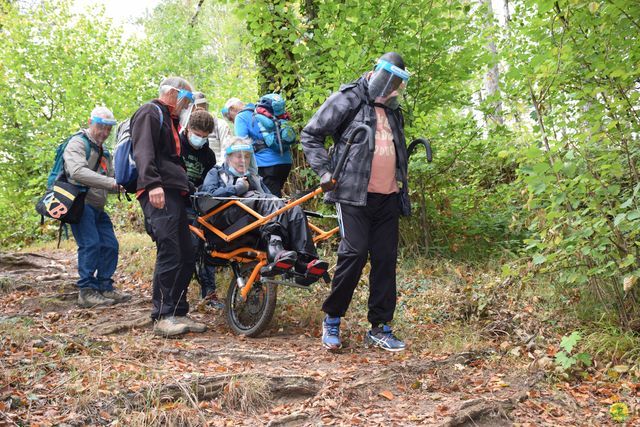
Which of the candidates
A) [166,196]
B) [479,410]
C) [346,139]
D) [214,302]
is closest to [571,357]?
[479,410]

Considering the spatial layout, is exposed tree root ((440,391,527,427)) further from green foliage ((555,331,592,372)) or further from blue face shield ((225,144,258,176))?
blue face shield ((225,144,258,176))

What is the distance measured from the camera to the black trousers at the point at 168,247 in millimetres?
5086

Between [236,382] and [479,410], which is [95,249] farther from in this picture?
[479,410]

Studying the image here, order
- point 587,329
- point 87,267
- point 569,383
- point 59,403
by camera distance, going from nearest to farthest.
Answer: point 59,403
point 569,383
point 587,329
point 87,267

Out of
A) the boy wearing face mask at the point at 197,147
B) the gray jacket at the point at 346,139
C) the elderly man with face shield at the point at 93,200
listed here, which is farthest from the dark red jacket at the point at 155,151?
the gray jacket at the point at 346,139

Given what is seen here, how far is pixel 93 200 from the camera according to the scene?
6277mm

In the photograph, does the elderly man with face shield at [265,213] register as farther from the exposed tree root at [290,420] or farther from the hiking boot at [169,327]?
the exposed tree root at [290,420]

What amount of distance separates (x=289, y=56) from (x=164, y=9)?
20036 mm

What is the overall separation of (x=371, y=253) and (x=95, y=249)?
10.3ft

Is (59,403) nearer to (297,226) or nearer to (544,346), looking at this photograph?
(297,226)

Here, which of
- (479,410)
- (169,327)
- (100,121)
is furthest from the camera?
(100,121)

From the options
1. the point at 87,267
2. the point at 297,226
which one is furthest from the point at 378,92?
the point at 87,267

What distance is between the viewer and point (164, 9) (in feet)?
83.3

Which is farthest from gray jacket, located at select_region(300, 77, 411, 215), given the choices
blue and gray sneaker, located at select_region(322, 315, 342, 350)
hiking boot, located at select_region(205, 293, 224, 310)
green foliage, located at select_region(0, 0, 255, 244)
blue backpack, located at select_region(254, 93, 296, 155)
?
green foliage, located at select_region(0, 0, 255, 244)
